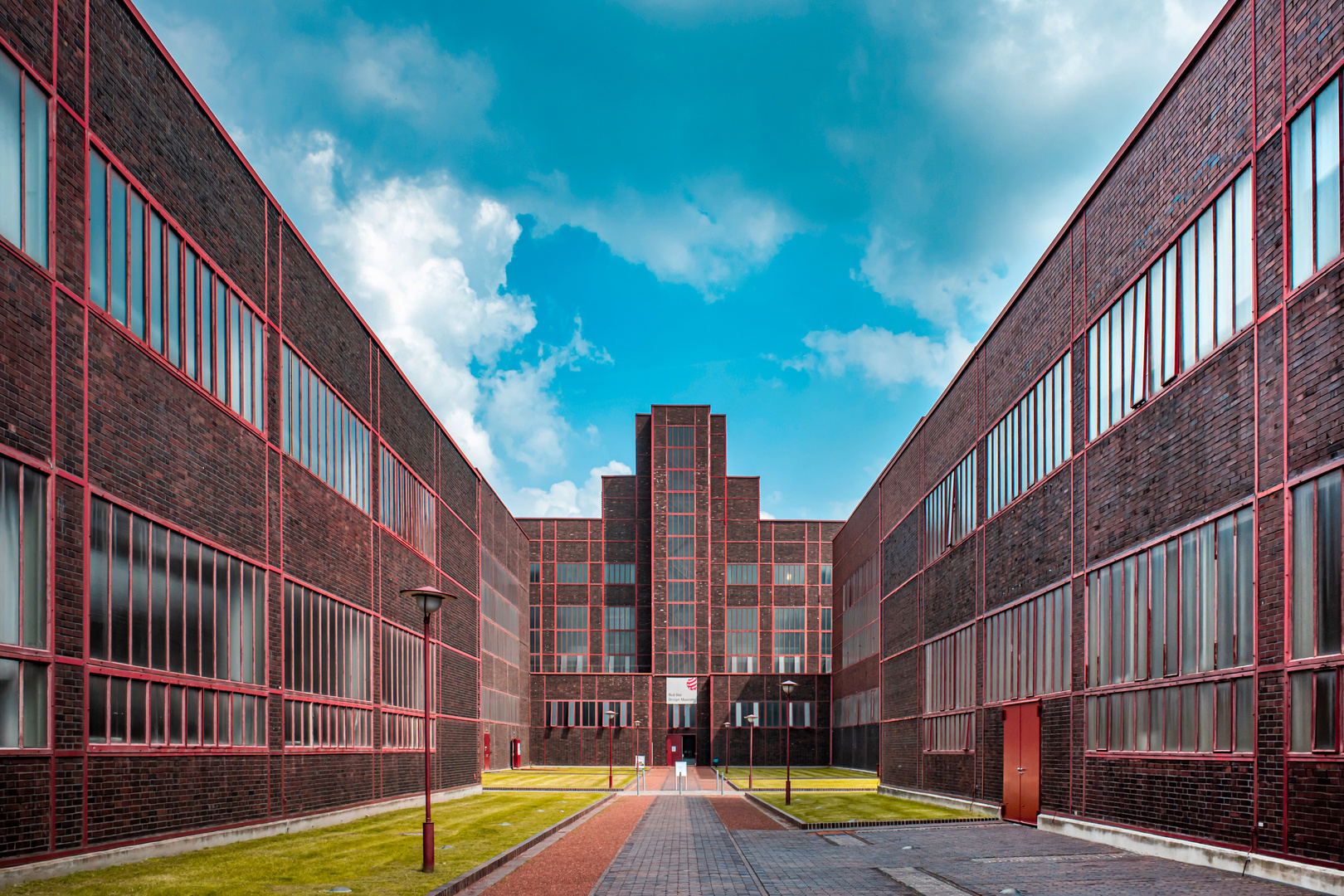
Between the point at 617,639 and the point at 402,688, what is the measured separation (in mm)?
46564

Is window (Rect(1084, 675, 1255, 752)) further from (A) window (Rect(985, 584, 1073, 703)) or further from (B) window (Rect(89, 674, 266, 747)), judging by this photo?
(B) window (Rect(89, 674, 266, 747))

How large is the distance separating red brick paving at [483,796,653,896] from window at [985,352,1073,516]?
12.8 meters

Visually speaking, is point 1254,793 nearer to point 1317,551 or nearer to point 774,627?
point 1317,551

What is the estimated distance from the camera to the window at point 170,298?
1692cm

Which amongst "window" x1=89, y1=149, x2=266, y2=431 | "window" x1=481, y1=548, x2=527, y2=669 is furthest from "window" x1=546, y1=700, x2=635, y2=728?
"window" x1=89, y1=149, x2=266, y2=431

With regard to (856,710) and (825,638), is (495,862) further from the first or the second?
(825,638)

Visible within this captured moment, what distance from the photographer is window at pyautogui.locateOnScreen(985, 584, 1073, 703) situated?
81.1ft

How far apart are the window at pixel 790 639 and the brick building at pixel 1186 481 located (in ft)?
158

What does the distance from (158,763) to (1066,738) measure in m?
17.8

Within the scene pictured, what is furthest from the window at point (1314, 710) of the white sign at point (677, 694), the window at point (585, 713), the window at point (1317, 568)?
the window at point (585, 713)

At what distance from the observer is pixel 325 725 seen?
27578 millimetres

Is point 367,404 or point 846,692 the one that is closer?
point 367,404

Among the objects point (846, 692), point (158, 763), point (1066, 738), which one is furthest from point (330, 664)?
point (846, 692)

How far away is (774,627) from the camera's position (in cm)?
8094
